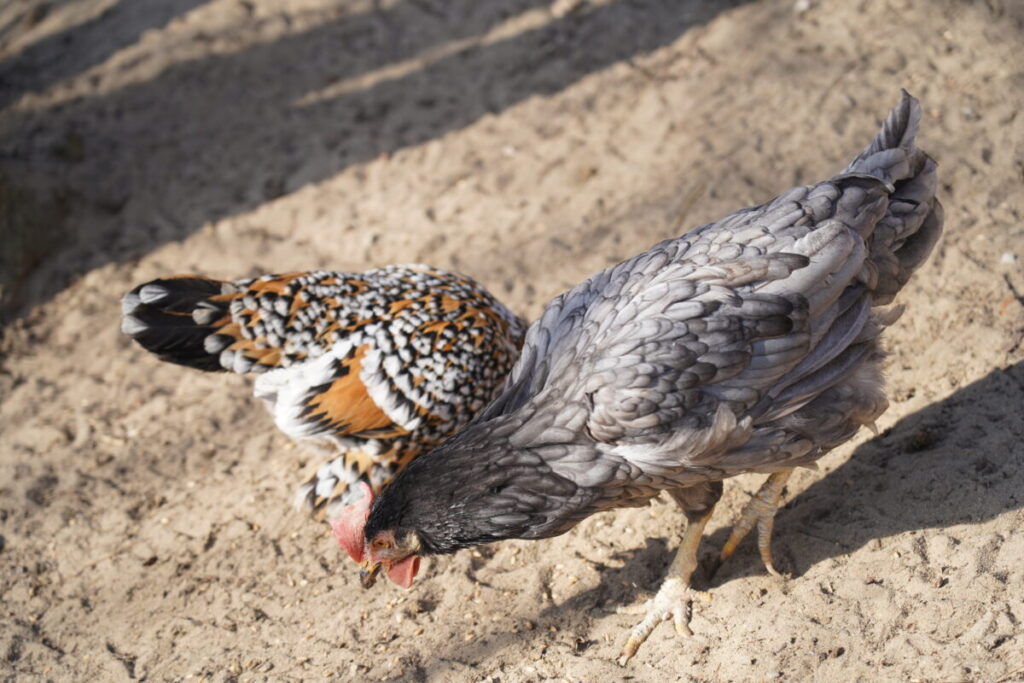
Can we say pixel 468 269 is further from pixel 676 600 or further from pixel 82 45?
pixel 82 45

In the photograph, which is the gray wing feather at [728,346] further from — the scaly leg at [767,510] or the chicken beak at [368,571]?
the chicken beak at [368,571]

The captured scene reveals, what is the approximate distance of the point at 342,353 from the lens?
12.1 ft

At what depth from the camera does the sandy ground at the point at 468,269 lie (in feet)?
10.1

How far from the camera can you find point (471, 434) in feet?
9.57

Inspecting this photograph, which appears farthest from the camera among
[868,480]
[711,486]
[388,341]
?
[388,341]

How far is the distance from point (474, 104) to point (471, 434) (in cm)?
351

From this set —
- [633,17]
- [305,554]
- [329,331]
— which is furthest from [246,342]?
[633,17]

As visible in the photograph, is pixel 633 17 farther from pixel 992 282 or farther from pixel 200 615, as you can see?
pixel 200 615

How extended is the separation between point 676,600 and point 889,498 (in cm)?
90

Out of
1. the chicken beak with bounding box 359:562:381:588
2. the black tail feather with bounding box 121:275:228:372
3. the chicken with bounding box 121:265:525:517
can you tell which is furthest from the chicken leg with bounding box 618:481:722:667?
the black tail feather with bounding box 121:275:228:372

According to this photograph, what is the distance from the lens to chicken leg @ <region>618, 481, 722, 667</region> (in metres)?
3.07

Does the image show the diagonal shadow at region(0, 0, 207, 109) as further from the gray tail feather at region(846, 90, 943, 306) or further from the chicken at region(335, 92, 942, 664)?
the gray tail feather at region(846, 90, 943, 306)

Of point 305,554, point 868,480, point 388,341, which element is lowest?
point 868,480

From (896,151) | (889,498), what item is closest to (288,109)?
(896,151)
